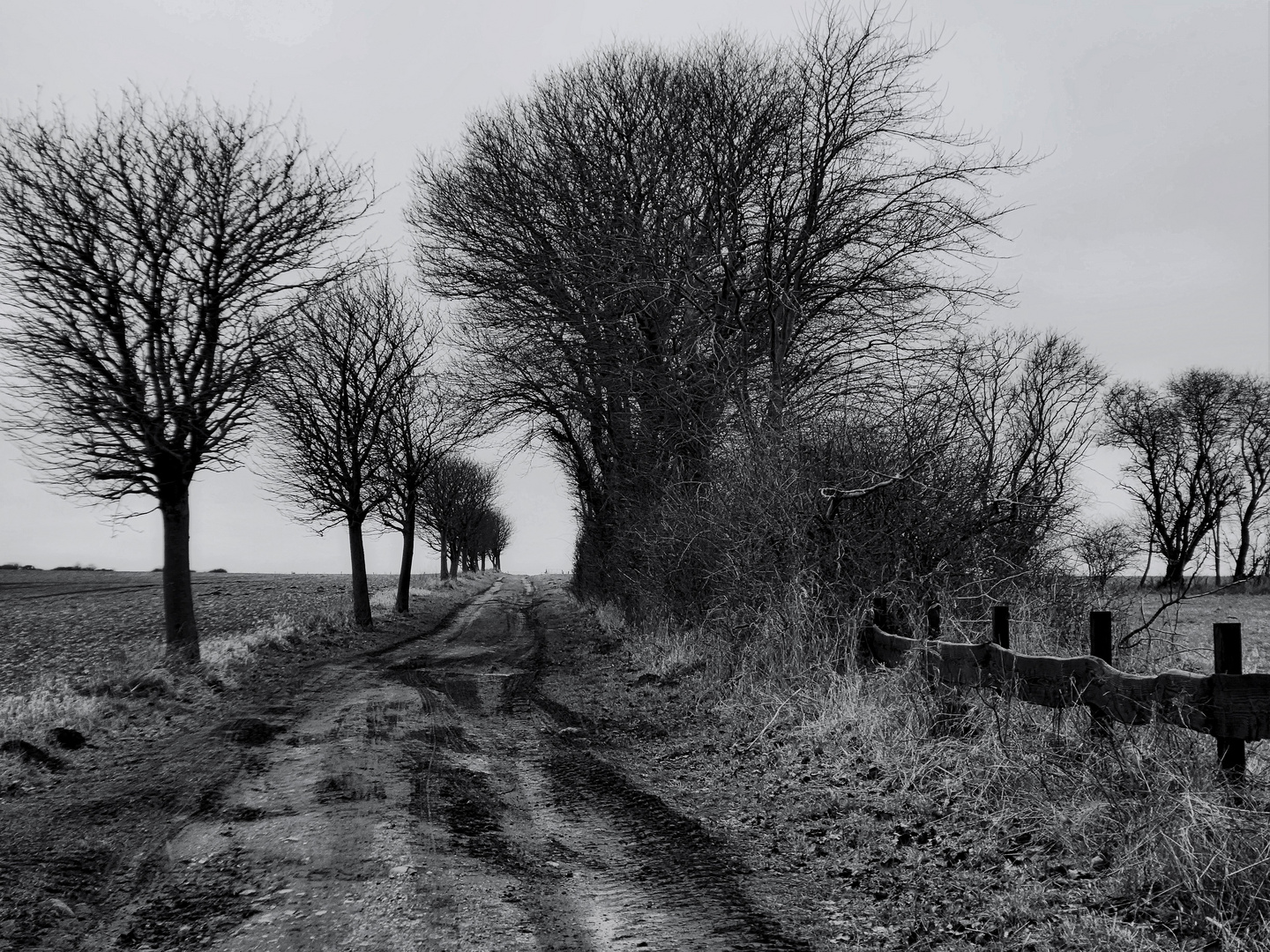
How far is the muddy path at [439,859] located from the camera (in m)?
3.80

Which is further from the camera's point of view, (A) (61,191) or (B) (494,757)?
(A) (61,191)

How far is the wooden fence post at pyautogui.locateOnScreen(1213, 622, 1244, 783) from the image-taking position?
4191 millimetres

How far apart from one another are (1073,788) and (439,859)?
136 inches

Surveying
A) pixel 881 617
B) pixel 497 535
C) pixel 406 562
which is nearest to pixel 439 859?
pixel 881 617

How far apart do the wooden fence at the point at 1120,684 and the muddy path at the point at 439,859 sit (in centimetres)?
221

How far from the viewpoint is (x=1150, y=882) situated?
370 cm

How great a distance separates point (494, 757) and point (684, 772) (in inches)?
64.0

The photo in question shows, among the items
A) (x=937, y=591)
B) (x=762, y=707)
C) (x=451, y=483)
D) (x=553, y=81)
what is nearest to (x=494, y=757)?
(x=762, y=707)

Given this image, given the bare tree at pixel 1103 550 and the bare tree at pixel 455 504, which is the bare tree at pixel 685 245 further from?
the bare tree at pixel 455 504

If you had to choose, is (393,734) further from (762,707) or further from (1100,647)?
(1100,647)

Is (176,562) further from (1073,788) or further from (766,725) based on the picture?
(1073,788)

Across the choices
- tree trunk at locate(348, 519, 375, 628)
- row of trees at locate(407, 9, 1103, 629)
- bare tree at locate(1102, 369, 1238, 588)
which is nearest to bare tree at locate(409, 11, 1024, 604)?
row of trees at locate(407, 9, 1103, 629)

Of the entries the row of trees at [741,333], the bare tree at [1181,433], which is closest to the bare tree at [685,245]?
the row of trees at [741,333]

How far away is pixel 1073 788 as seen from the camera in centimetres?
462
